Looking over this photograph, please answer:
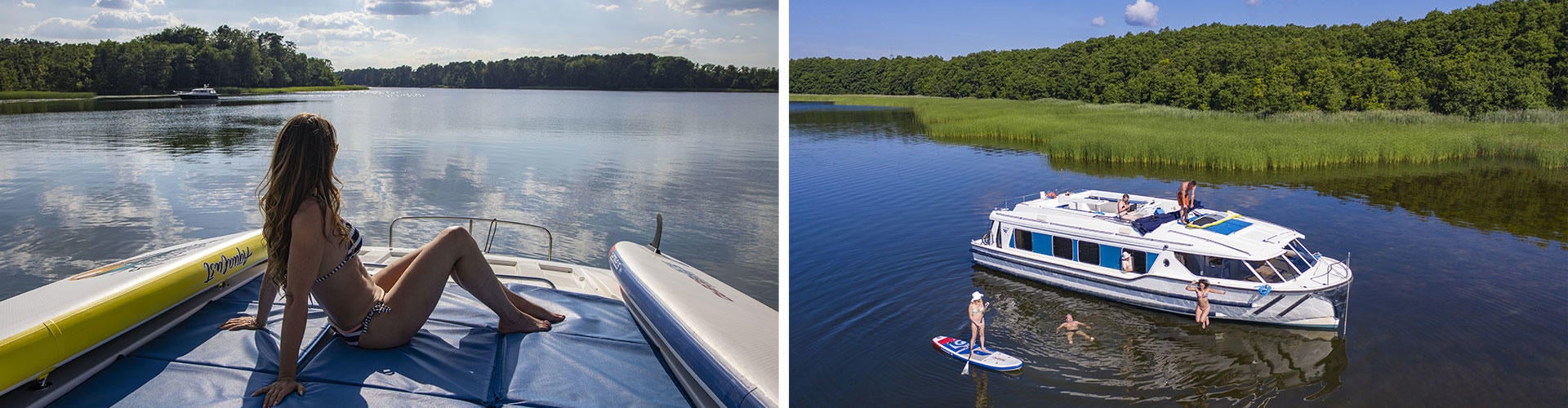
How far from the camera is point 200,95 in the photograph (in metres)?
13.3

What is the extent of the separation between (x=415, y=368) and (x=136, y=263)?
32.0 inches

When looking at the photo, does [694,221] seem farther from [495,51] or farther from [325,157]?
[495,51]

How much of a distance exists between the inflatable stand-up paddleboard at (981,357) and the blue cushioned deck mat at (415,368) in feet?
12.2

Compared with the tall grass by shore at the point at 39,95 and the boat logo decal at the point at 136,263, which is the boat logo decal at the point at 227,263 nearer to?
the boat logo decal at the point at 136,263

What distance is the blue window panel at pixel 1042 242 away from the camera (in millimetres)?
6926

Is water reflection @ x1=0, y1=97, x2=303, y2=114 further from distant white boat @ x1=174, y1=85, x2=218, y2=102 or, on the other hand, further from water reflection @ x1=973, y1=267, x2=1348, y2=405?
water reflection @ x1=973, y1=267, x2=1348, y2=405

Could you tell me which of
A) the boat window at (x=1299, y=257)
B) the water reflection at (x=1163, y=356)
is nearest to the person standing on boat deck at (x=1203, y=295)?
the water reflection at (x=1163, y=356)

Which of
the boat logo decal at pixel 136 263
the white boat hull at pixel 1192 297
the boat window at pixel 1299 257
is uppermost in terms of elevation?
the boat logo decal at pixel 136 263

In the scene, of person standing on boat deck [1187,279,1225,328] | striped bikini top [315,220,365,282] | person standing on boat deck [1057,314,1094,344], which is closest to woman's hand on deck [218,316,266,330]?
striped bikini top [315,220,365,282]

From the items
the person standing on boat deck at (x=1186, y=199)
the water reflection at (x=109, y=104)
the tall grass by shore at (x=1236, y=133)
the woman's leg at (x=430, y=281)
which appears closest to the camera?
the woman's leg at (x=430, y=281)

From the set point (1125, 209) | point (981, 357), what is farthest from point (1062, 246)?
point (981, 357)

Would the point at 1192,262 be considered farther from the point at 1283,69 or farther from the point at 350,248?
Answer: the point at 1283,69

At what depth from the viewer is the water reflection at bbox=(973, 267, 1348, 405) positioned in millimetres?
5223

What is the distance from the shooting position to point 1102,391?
17.0ft
